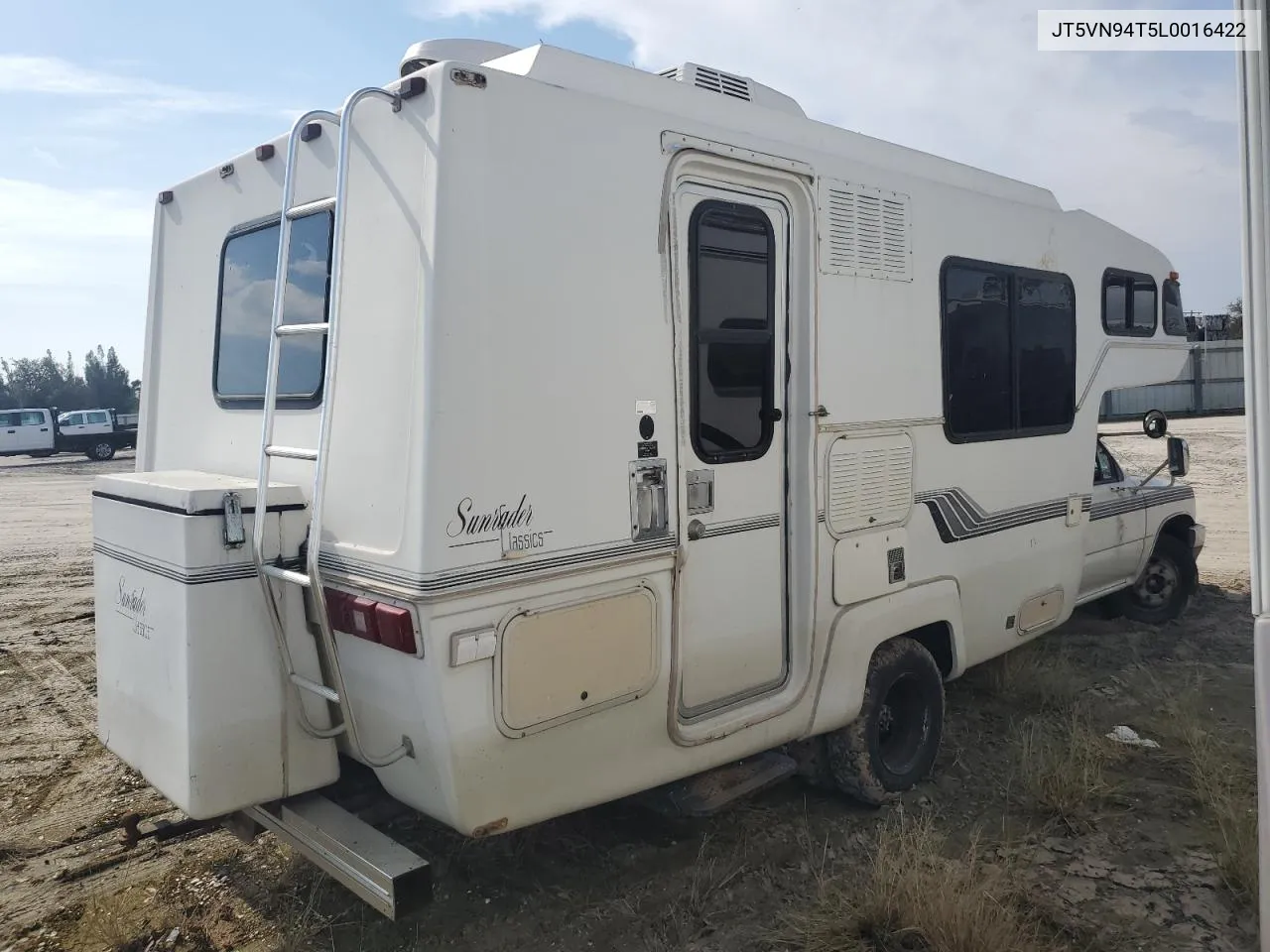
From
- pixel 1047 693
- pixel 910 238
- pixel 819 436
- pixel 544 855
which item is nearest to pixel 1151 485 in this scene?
pixel 1047 693

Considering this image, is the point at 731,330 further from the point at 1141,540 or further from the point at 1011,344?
the point at 1141,540

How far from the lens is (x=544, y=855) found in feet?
12.8

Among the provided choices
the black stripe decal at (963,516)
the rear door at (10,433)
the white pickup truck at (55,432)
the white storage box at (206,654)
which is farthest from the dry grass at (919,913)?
the rear door at (10,433)

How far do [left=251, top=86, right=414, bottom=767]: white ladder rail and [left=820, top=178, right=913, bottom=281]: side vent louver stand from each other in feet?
6.08

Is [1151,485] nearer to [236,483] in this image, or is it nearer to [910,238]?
[910,238]

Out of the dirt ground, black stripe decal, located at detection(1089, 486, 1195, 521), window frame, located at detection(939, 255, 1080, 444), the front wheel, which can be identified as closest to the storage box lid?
the dirt ground

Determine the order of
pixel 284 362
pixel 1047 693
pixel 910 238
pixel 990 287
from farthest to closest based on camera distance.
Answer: pixel 1047 693, pixel 990 287, pixel 910 238, pixel 284 362

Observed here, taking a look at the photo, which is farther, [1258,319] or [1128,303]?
[1128,303]

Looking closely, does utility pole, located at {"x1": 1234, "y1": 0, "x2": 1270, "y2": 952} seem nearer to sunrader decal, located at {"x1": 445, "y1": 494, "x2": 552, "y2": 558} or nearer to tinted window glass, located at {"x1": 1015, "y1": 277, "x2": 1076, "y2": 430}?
tinted window glass, located at {"x1": 1015, "y1": 277, "x2": 1076, "y2": 430}

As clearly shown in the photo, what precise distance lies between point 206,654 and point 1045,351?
4304mm

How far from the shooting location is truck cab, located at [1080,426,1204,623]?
6461mm

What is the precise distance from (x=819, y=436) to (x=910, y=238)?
43.0 inches

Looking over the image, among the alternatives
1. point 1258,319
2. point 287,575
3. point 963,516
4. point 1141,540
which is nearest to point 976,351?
point 963,516

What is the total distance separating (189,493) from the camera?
9.84 feet
